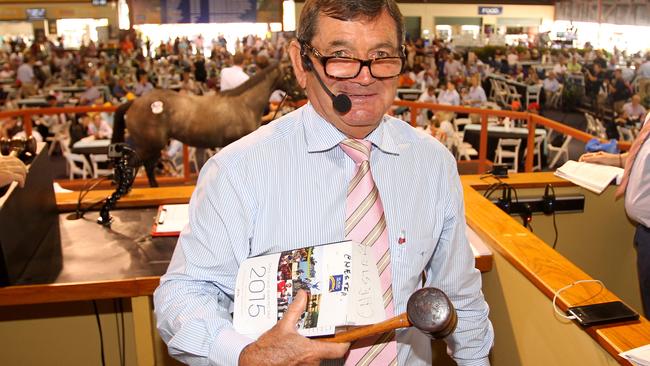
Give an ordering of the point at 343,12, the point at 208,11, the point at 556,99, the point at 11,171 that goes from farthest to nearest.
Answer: the point at 556,99 < the point at 208,11 < the point at 11,171 < the point at 343,12

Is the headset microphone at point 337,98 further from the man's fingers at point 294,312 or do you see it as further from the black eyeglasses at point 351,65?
the man's fingers at point 294,312

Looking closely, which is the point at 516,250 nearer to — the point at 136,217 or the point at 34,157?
the point at 136,217

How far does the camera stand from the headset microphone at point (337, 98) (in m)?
1.39

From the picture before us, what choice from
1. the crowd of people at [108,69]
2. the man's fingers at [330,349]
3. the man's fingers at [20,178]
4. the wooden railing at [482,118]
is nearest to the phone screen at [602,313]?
the man's fingers at [330,349]

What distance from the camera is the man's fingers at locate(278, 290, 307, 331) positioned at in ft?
3.75

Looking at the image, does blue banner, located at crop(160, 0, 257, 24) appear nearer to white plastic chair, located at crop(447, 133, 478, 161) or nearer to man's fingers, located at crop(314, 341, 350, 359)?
white plastic chair, located at crop(447, 133, 478, 161)

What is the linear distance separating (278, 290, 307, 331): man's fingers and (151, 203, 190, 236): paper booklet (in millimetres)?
1636

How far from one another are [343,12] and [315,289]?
22.7 inches

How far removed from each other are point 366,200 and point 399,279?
0.67 feet

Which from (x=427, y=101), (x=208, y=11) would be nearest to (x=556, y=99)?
(x=427, y=101)

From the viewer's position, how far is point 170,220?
2.88 metres

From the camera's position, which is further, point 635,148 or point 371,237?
point 635,148

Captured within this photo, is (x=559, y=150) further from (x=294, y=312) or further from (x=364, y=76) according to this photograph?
(x=294, y=312)

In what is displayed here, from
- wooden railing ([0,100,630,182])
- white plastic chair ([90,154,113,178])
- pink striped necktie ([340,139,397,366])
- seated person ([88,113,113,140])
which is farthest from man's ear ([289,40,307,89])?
seated person ([88,113,113,140])
